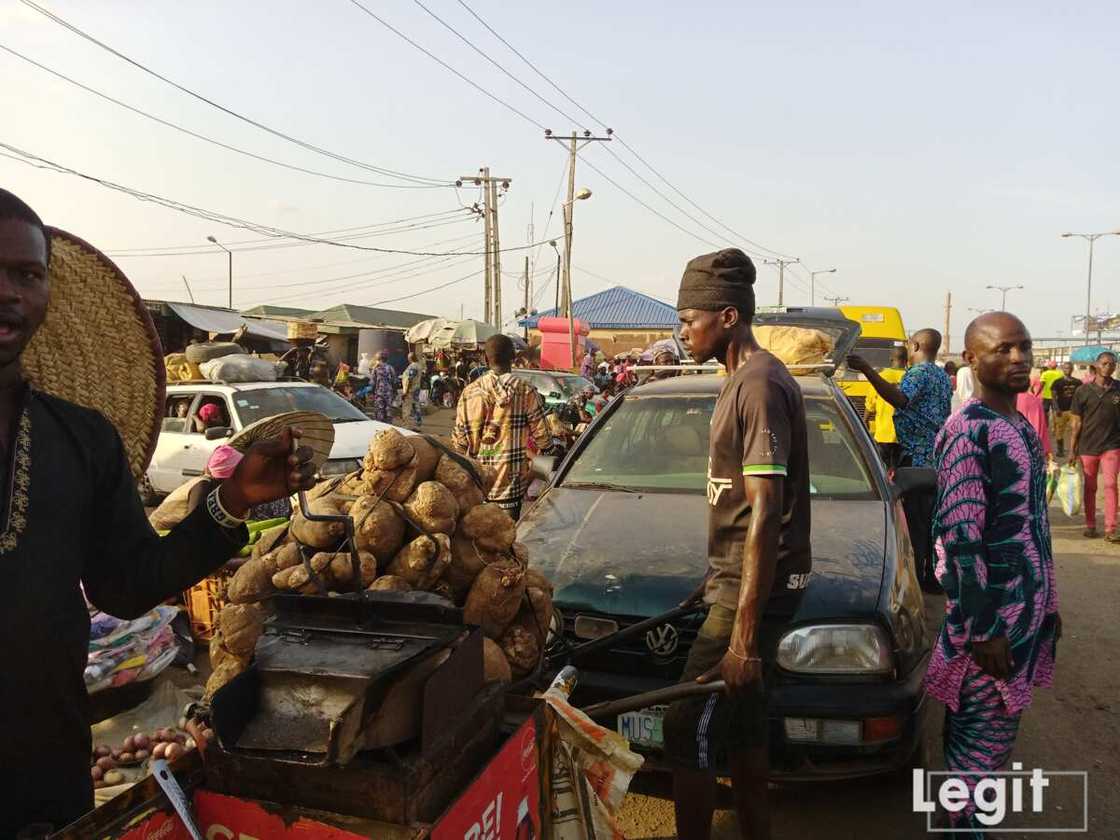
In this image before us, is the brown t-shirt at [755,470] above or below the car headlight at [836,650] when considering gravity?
above

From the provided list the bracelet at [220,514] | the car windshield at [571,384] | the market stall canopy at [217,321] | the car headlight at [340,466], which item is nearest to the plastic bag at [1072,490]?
the car headlight at [340,466]

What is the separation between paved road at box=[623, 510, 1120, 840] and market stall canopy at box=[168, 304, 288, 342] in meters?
21.8

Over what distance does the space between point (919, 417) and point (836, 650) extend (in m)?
4.14

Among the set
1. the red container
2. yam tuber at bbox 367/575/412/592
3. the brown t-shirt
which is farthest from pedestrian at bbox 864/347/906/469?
the red container

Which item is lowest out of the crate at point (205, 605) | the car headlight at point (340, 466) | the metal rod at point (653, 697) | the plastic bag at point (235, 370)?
the crate at point (205, 605)

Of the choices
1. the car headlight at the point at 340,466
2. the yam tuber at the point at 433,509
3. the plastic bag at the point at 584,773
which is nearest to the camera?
the plastic bag at the point at 584,773

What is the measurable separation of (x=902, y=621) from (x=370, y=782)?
2.28 metres

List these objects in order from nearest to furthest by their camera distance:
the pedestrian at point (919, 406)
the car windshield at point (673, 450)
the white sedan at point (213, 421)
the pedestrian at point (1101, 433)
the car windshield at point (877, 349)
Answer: the car windshield at point (673, 450)
the pedestrian at point (919, 406)
the pedestrian at point (1101, 433)
the white sedan at point (213, 421)
the car windshield at point (877, 349)

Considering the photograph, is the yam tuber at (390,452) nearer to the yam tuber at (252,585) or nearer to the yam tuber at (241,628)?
the yam tuber at (252,585)

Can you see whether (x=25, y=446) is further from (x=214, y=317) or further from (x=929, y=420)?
(x=214, y=317)

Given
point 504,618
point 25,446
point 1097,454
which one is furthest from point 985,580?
point 1097,454

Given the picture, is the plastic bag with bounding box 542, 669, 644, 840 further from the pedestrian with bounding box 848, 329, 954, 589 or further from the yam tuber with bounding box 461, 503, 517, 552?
the pedestrian with bounding box 848, 329, 954, 589

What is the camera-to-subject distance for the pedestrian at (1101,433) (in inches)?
305

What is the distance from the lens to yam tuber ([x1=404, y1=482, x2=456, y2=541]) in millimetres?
2688
